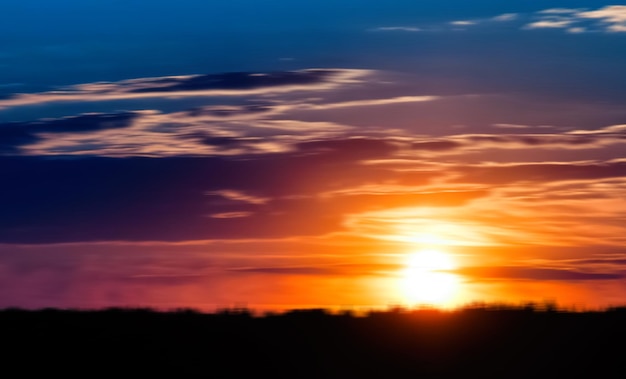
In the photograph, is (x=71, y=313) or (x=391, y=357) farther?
(x=71, y=313)

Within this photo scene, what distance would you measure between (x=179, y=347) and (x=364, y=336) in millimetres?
2844

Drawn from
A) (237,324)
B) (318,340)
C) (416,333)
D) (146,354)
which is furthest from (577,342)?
(146,354)

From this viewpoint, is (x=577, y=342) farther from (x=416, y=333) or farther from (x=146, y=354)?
(x=146, y=354)

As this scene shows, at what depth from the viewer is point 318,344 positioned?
60.5 feet

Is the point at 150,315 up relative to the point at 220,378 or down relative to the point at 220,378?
up

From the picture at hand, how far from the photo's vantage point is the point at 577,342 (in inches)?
737

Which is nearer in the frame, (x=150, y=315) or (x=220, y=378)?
(x=220, y=378)

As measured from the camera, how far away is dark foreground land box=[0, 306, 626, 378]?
58.9 feet

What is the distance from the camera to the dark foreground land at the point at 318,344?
1794 cm

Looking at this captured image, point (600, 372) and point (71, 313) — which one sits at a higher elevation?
point (71, 313)

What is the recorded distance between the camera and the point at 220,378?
17.7 m

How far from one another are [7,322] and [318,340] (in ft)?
16.2

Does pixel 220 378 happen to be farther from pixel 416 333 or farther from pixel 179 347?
pixel 416 333

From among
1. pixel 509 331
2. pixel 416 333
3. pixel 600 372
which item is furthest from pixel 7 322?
pixel 600 372
